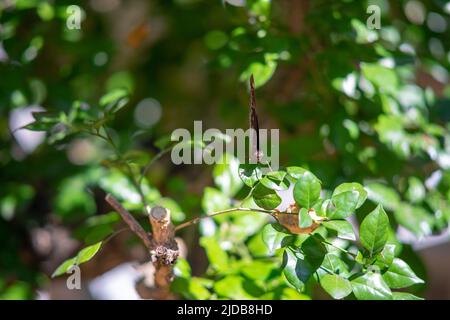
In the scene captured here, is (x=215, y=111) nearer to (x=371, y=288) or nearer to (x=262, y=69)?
(x=262, y=69)

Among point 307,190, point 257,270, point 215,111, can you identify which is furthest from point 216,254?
point 215,111

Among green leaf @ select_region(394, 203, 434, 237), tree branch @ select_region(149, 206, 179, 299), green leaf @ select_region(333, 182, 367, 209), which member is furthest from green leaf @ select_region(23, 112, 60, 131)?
green leaf @ select_region(394, 203, 434, 237)

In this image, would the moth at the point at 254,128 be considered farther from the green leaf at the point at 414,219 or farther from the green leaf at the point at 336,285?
the green leaf at the point at 414,219

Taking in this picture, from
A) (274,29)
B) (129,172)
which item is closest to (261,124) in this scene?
(274,29)

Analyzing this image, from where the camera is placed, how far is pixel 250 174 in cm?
75

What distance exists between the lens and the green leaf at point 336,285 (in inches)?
28.0

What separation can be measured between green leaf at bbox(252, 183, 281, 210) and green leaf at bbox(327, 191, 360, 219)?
0.07 meters

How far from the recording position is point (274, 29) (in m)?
1.06

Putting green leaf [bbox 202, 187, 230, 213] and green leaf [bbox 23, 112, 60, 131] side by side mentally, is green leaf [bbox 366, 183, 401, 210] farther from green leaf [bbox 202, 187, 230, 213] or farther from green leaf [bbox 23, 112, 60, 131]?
green leaf [bbox 23, 112, 60, 131]

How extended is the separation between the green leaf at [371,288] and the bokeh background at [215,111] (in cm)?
21

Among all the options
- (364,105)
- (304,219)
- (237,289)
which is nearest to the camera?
(304,219)

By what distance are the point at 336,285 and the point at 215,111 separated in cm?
105

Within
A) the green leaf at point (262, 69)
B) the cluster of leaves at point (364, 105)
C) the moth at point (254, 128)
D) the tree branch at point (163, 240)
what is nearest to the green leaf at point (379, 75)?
the cluster of leaves at point (364, 105)
